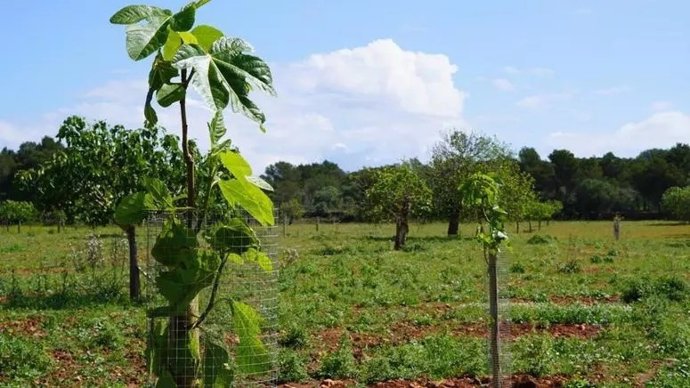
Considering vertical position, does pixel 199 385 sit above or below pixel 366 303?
above

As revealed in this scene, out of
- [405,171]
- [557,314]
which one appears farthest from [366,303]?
[405,171]

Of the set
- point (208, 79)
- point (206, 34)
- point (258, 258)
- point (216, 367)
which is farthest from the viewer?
point (258, 258)

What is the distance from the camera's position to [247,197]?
2.71m

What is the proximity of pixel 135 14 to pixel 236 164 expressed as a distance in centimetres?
62

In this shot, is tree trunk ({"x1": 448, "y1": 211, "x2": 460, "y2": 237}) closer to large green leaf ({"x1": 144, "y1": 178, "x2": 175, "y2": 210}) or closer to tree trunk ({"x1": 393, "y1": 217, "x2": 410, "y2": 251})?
tree trunk ({"x1": 393, "y1": 217, "x2": 410, "y2": 251})

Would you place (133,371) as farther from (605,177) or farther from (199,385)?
(605,177)

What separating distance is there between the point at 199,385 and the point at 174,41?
1226mm

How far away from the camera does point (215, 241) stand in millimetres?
2762

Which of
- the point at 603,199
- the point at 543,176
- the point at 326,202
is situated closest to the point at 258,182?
the point at 326,202

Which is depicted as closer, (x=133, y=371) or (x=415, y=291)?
(x=133, y=371)

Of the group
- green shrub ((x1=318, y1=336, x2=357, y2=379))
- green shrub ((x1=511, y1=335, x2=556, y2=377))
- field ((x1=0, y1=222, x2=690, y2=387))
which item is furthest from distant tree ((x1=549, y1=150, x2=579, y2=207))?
green shrub ((x1=318, y1=336, x2=357, y2=379))

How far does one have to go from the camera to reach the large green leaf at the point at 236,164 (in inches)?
105

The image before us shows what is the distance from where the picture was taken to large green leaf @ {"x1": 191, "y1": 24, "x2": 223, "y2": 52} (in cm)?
243

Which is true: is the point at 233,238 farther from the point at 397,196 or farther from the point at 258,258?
the point at 397,196
